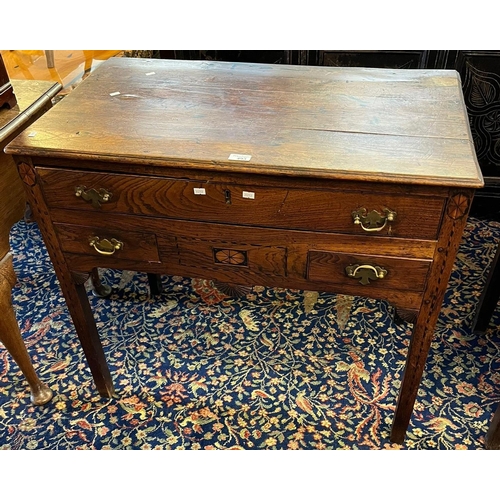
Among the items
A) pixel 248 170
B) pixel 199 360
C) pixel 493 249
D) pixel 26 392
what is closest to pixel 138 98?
pixel 248 170

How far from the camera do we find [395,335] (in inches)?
78.3

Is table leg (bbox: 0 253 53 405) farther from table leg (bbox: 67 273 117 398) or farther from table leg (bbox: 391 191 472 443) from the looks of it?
table leg (bbox: 391 191 472 443)

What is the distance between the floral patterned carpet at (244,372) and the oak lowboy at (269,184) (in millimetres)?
293

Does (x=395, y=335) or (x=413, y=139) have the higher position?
(x=413, y=139)

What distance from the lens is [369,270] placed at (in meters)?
1.27

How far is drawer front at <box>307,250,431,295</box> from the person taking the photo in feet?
4.10

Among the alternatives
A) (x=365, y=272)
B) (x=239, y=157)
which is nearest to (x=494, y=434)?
(x=365, y=272)

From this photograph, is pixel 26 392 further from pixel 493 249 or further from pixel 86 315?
pixel 493 249

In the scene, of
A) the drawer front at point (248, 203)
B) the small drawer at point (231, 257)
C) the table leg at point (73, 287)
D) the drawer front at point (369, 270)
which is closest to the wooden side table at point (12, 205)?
the table leg at point (73, 287)

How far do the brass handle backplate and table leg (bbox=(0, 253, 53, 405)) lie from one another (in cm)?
43

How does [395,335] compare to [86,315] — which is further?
[395,335]

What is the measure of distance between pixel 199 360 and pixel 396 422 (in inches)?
28.8

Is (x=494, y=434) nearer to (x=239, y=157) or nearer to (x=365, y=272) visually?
(x=365, y=272)

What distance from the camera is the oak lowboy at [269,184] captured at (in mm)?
1168
